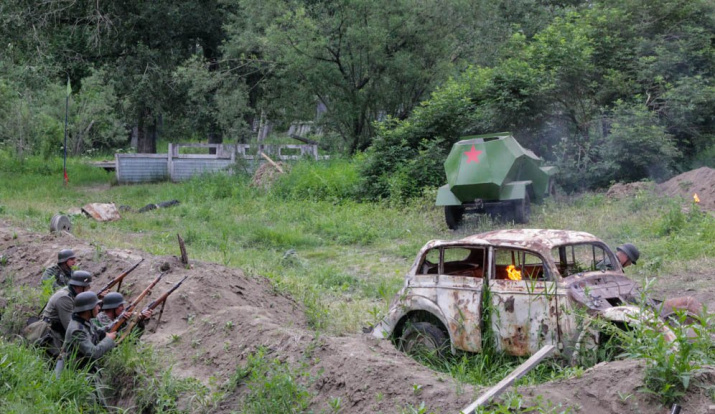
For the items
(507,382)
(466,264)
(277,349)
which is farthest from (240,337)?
(507,382)

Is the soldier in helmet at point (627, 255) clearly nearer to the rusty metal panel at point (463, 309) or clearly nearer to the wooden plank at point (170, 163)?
the rusty metal panel at point (463, 309)

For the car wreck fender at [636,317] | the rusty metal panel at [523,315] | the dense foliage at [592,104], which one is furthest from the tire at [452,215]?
the car wreck fender at [636,317]

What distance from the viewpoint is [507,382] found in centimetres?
509

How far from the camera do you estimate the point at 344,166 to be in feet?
73.8

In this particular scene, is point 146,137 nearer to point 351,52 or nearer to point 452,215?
point 351,52

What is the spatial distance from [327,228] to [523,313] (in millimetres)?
9900

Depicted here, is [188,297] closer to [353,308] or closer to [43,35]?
[353,308]

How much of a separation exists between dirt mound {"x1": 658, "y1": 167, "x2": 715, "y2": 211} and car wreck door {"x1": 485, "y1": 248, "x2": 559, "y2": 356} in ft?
37.4

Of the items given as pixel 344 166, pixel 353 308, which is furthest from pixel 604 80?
pixel 353 308

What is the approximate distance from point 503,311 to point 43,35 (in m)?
23.0

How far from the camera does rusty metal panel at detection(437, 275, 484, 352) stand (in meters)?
6.90

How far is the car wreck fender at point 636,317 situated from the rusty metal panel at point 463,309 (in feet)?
3.88

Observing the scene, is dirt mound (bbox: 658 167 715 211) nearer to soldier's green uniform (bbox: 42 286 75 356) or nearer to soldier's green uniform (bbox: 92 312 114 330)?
soldier's green uniform (bbox: 92 312 114 330)

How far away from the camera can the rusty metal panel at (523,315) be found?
6.49 meters
